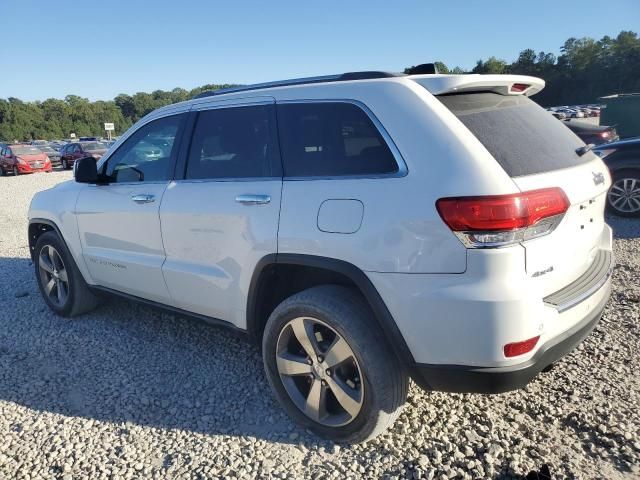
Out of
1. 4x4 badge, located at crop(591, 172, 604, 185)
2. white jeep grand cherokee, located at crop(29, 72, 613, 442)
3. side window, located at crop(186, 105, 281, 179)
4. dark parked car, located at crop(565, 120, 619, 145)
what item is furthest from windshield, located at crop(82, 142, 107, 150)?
4x4 badge, located at crop(591, 172, 604, 185)

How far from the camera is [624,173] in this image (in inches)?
279

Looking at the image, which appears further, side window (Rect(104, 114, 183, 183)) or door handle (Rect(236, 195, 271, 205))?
side window (Rect(104, 114, 183, 183))

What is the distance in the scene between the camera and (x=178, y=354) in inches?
146

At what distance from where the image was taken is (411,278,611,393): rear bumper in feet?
6.95

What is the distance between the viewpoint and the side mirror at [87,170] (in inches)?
146

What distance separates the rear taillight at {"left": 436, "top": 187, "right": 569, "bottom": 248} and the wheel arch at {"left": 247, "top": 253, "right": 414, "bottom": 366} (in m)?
0.48

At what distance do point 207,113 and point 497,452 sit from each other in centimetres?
258

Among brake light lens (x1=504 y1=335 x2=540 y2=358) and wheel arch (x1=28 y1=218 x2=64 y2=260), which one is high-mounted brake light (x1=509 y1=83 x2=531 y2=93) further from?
wheel arch (x1=28 y1=218 x2=64 y2=260)

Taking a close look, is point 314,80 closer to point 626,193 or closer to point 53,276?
point 53,276

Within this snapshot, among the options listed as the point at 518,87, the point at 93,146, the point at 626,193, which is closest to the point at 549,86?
the point at 93,146

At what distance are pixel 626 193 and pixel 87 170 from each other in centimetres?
702

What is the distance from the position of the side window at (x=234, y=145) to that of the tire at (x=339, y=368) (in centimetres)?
77

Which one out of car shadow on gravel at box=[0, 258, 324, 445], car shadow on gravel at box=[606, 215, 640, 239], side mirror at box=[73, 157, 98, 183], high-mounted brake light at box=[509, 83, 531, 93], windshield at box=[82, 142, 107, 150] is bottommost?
car shadow on gravel at box=[606, 215, 640, 239]

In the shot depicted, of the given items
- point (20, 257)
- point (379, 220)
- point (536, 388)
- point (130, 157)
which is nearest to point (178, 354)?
point (130, 157)
